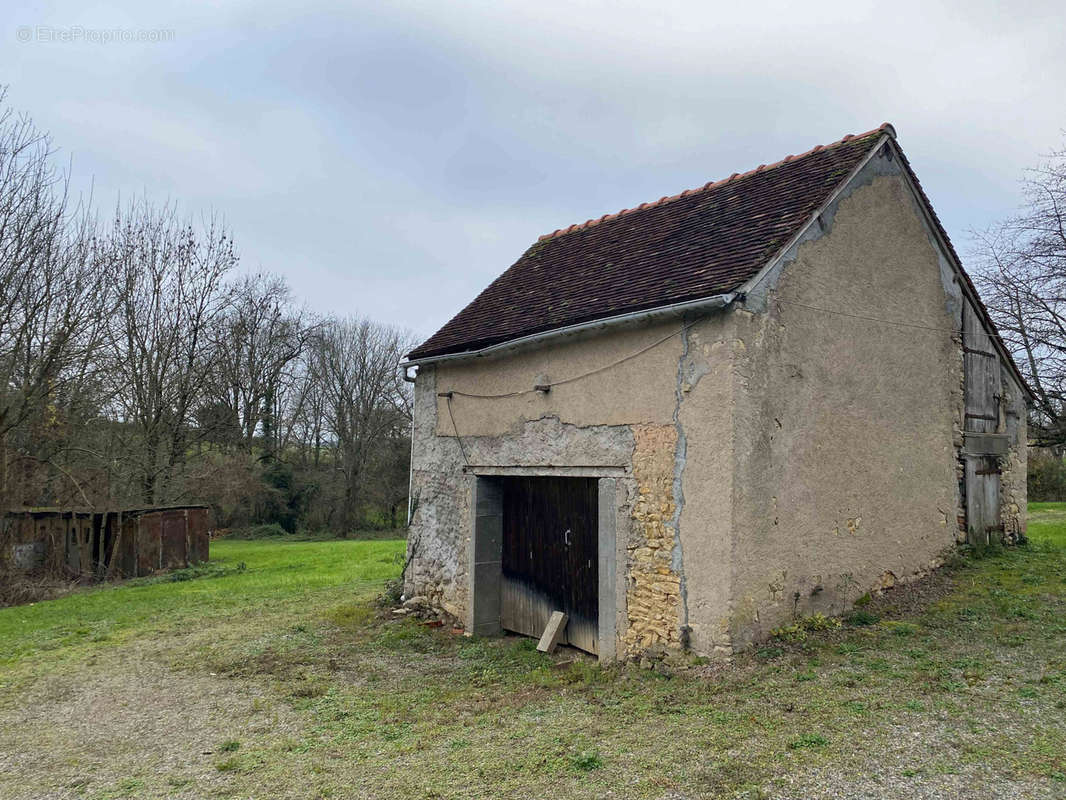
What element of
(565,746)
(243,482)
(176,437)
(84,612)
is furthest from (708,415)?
(243,482)

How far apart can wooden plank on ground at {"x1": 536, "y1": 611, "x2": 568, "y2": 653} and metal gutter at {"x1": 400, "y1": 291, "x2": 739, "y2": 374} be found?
330 cm

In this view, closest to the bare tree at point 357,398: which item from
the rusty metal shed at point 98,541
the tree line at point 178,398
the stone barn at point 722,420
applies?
the tree line at point 178,398

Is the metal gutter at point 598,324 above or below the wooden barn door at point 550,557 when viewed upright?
above

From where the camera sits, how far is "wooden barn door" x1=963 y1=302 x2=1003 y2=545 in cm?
939

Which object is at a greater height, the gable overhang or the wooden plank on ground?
the gable overhang

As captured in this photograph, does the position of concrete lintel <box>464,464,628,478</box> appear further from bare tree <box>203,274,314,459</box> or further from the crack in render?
bare tree <box>203,274,314,459</box>

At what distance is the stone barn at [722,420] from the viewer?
686 cm

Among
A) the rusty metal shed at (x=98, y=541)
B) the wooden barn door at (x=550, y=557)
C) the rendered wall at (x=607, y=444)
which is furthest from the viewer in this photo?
the rusty metal shed at (x=98, y=541)

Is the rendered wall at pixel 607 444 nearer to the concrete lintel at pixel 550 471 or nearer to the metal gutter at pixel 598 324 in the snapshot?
the concrete lintel at pixel 550 471

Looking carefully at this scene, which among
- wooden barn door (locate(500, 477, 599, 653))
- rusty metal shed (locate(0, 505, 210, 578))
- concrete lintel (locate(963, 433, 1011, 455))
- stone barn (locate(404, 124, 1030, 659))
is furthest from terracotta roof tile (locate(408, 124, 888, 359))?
rusty metal shed (locate(0, 505, 210, 578))

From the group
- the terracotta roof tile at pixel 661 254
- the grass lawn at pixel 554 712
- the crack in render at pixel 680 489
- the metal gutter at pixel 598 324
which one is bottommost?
the grass lawn at pixel 554 712

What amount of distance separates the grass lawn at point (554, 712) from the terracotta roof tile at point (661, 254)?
3.68 m

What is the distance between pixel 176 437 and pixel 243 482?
141 inches

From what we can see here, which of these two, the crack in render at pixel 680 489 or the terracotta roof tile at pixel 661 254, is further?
the terracotta roof tile at pixel 661 254
